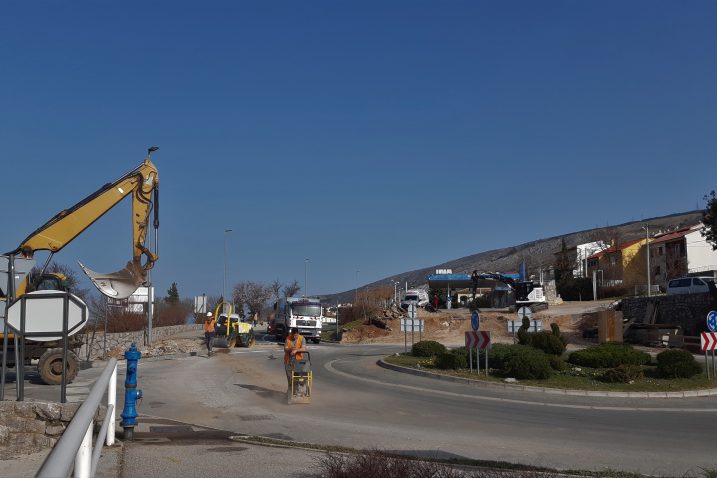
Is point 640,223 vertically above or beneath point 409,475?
above

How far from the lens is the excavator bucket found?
2120cm

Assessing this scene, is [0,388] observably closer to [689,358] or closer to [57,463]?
[57,463]

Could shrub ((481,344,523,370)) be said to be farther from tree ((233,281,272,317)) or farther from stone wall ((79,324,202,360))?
tree ((233,281,272,317))

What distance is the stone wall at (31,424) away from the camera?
9.62m

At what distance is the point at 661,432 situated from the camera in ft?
45.5

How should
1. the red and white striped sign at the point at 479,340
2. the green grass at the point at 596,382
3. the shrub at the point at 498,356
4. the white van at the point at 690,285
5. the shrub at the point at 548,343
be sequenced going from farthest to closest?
the white van at the point at 690,285, the shrub at the point at 548,343, the shrub at the point at 498,356, the red and white striped sign at the point at 479,340, the green grass at the point at 596,382

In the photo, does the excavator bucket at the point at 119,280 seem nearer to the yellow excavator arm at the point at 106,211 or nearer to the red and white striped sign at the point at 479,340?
the yellow excavator arm at the point at 106,211

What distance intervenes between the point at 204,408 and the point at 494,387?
9748 mm

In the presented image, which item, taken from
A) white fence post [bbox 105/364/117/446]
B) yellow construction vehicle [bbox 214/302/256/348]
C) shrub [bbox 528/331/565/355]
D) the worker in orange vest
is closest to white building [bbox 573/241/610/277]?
yellow construction vehicle [bbox 214/302/256/348]

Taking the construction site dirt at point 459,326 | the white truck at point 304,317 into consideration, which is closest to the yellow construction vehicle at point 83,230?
the white truck at point 304,317

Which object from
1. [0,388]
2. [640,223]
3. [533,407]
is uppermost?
[640,223]

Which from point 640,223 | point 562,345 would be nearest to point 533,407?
point 562,345

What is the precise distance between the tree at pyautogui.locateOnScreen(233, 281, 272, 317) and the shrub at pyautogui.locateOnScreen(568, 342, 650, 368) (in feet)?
246

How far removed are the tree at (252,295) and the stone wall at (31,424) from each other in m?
88.6
